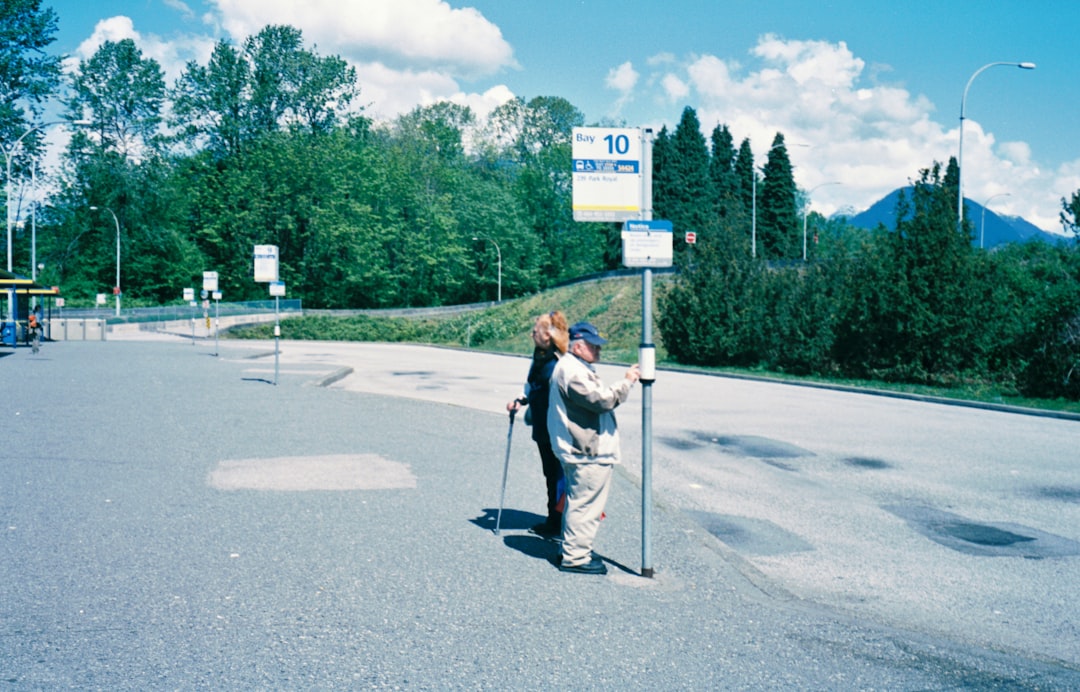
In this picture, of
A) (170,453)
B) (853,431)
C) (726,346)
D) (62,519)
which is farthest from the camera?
(726,346)

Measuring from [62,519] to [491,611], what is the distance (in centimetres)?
411

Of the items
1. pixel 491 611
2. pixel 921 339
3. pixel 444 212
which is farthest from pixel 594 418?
pixel 444 212

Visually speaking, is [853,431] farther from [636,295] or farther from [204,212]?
[204,212]

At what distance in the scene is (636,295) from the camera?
5719 centimetres

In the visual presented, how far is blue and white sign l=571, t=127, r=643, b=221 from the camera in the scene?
632 centimetres

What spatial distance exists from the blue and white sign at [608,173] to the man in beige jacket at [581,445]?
0.85 metres

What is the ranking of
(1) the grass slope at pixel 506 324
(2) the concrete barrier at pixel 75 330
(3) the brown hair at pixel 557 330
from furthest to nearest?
(1) the grass slope at pixel 506 324
(2) the concrete barrier at pixel 75 330
(3) the brown hair at pixel 557 330

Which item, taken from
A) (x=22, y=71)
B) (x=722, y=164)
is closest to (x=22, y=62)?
(x=22, y=71)

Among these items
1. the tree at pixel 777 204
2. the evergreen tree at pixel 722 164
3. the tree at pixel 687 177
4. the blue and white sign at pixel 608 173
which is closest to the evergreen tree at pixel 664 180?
the tree at pixel 687 177

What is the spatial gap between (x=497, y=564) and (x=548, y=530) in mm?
954

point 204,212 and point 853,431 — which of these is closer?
point 853,431

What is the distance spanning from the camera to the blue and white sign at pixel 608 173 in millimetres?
6324

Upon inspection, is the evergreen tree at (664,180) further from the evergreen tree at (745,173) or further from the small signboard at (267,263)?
the small signboard at (267,263)

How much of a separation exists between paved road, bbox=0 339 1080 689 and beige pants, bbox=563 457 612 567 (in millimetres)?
261
